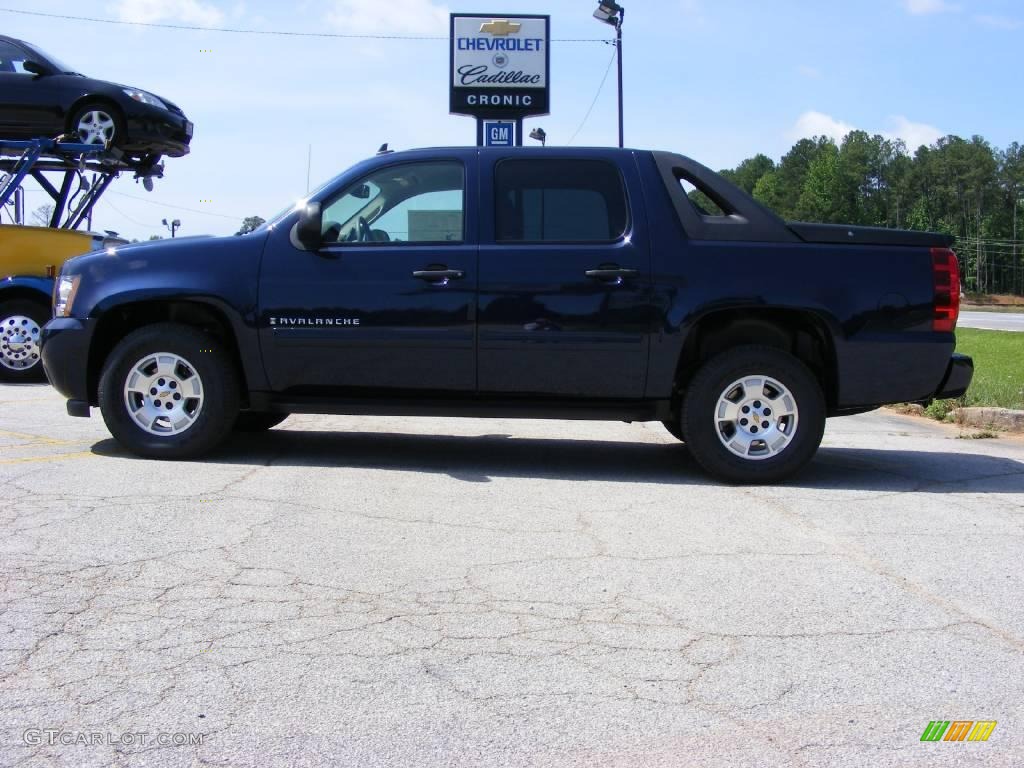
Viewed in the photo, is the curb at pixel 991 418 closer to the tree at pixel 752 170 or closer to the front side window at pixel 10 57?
the front side window at pixel 10 57

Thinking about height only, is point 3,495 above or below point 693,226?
below

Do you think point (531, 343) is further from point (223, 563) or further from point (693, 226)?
point (223, 563)

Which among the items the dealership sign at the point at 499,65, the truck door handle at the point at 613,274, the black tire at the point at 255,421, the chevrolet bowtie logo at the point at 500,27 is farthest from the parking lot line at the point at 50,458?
the chevrolet bowtie logo at the point at 500,27

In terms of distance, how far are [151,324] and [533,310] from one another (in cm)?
241

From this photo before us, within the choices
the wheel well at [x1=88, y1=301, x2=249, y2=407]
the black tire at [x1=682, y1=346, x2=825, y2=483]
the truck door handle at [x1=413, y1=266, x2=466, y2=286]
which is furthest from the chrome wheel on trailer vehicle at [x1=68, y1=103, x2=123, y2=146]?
the black tire at [x1=682, y1=346, x2=825, y2=483]

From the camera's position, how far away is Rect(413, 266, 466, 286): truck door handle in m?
6.05

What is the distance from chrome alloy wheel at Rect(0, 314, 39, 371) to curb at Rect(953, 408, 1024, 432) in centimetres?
948

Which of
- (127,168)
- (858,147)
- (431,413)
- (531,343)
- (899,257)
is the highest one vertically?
(858,147)

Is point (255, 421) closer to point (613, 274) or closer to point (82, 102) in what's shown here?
point (613, 274)

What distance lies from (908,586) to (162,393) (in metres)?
4.43

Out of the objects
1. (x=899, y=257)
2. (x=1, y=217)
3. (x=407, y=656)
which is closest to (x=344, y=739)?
(x=407, y=656)

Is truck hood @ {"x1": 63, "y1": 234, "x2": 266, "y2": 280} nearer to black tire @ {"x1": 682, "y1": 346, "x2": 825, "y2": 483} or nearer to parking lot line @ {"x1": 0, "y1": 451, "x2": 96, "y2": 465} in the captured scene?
parking lot line @ {"x1": 0, "y1": 451, "x2": 96, "y2": 465}

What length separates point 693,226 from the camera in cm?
608

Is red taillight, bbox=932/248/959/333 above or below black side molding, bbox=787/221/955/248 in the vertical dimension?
below
